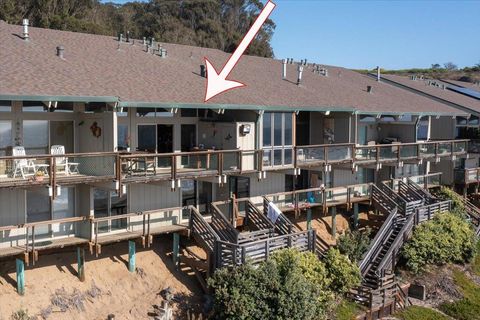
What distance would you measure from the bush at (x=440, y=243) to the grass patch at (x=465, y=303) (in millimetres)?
1179

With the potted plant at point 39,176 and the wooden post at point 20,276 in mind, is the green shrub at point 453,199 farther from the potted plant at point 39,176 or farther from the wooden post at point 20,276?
the wooden post at point 20,276

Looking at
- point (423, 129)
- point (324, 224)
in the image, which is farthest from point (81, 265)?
point (423, 129)

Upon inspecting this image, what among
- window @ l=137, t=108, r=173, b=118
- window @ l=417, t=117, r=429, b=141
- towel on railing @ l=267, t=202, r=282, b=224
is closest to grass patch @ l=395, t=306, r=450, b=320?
towel on railing @ l=267, t=202, r=282, b=224

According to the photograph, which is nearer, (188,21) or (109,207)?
(109,207)

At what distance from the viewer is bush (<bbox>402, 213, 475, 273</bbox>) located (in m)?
25.8

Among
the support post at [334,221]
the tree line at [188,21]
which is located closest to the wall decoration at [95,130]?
the support post at [334,221]

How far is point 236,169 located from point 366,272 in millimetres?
7270

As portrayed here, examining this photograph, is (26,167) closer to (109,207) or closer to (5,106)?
(5,106)

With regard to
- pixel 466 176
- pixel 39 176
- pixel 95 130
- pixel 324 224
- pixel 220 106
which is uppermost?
pixel 220 106

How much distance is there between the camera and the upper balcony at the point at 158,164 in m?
17.3

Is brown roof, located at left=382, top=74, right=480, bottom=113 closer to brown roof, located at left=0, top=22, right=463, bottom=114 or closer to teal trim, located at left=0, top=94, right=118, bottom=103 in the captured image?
brown roof, located at left=0, top=22, right=463, bottom=114

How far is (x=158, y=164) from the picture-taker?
66.5 feet

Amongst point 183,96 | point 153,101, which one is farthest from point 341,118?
point 153,101

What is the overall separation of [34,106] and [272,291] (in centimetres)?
994
